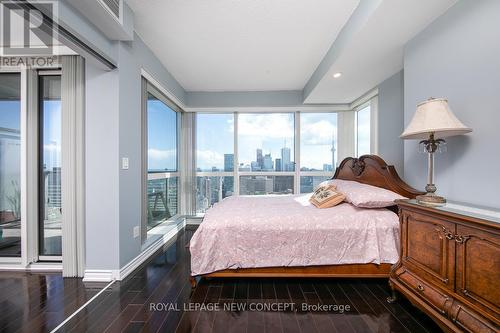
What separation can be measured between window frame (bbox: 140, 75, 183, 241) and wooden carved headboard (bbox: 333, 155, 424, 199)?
9.40ft

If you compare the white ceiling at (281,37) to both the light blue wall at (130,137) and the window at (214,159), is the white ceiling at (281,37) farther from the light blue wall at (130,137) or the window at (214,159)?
the window at (214,159)

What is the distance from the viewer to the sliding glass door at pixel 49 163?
7.97 feet

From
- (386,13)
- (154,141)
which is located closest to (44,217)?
(154,141)

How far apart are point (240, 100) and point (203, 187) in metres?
1.96

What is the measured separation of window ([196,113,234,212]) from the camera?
177 inches

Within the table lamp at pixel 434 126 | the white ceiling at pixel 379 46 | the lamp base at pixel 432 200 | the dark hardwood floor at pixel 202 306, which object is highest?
the white ceiling at pixel 379 46

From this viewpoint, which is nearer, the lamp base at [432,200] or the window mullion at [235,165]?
the lamp base at [432,200]

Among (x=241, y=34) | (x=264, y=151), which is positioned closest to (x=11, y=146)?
(x=241, y=34)

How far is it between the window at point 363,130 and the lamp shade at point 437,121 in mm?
2065

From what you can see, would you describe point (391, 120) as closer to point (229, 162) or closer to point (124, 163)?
point (229, 162)

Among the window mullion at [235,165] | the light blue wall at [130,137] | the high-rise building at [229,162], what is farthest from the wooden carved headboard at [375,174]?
the light blue wall at [130,137]

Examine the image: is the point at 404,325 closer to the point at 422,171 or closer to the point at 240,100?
the point at 422,171

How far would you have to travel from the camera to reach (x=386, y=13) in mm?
1722

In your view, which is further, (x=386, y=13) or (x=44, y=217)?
(x=44, y=217)
